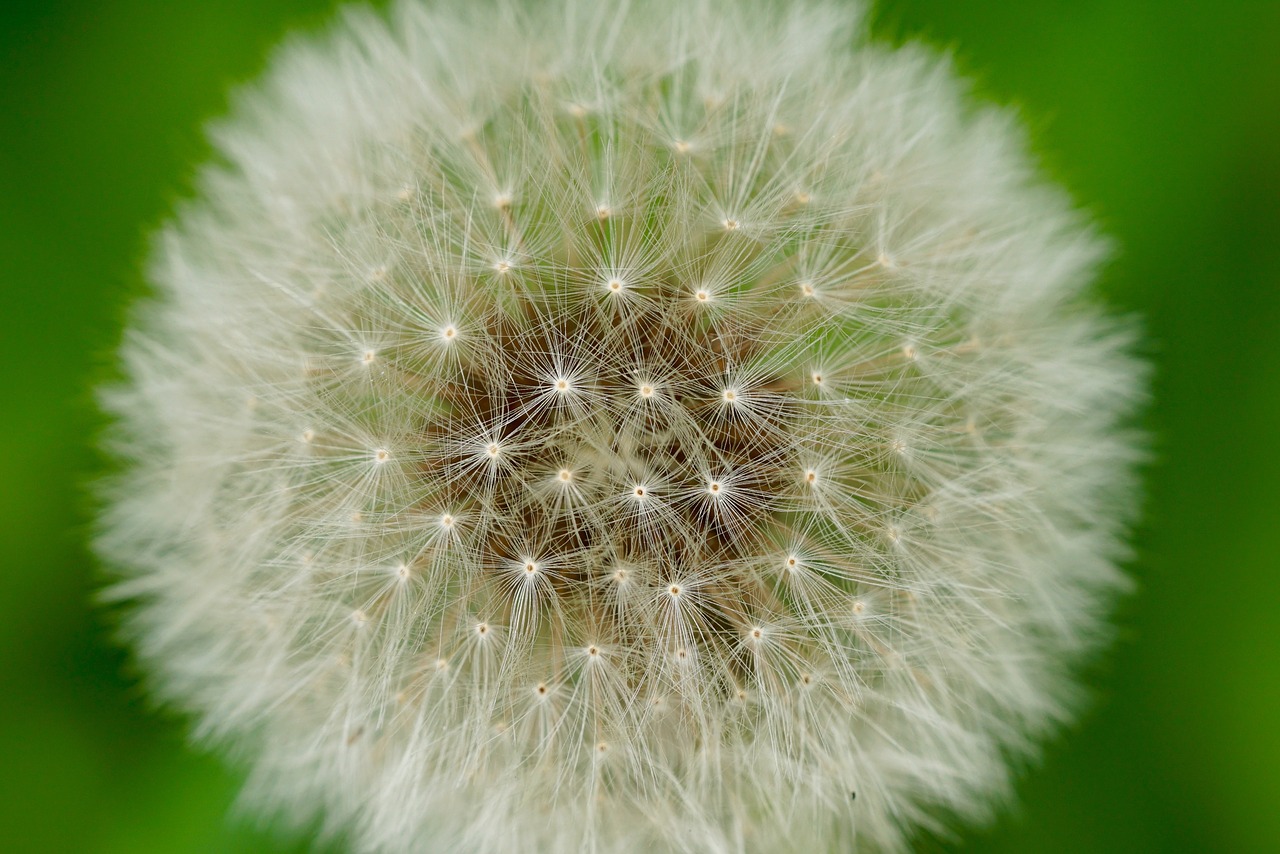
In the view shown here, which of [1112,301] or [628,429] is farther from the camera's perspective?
[1112,301]

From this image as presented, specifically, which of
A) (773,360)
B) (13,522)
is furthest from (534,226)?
(13,522)

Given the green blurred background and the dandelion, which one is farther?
the green blurred background

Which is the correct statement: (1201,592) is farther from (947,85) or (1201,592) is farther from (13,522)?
(13,522)

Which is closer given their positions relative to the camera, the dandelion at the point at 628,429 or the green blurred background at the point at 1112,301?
the dandelion at the point at 628,429
